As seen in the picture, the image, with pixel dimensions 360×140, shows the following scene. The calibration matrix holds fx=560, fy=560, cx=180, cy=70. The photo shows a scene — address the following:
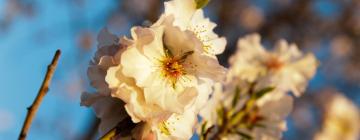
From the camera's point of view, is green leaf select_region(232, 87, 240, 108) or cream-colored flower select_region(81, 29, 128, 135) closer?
cream-colored flower select_region(81, 29, 128, 135)

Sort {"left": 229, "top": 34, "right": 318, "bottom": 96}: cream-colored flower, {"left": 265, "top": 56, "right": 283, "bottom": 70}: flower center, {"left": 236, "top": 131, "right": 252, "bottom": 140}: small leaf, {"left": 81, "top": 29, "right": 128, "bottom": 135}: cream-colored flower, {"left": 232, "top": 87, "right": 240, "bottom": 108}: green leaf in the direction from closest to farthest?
{"left": 81, "top": 29, "right": 128, "bottom": 135}: cream-colored flower < {"left": 236, "top": 131, "right": 252, "bottom": 140}: small leaf < {"left": 232, "top": 87, "right": 240, "bottom": 108}: green leaf < {"left": 229, "top": 34, "right": 318, "bottom": 96}: cream-colored flower < {"left": 265, "top": 56, "right": 283, "bottom": 70}: flower center

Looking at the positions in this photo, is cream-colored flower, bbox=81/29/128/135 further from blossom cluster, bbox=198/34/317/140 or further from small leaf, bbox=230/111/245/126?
small leaf, bbox=230/111/245/126

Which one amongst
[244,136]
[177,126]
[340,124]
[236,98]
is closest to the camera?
[177,126]

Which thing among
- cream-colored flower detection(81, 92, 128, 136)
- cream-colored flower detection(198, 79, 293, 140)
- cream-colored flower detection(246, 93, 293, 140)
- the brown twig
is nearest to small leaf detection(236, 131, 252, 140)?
cream-colored flower detection(198, 79, 293, 140)

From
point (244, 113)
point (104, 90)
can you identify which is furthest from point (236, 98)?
point (104, 90)

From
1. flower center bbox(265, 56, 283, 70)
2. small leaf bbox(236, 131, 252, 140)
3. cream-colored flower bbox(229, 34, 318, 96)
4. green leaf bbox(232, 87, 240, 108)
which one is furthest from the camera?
flower center bbox(265, 56, 283, 70)

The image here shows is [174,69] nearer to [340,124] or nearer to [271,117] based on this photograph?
[271,117]

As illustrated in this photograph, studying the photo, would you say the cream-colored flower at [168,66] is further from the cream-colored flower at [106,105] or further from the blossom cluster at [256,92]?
the blossom cluster at [256,92]
